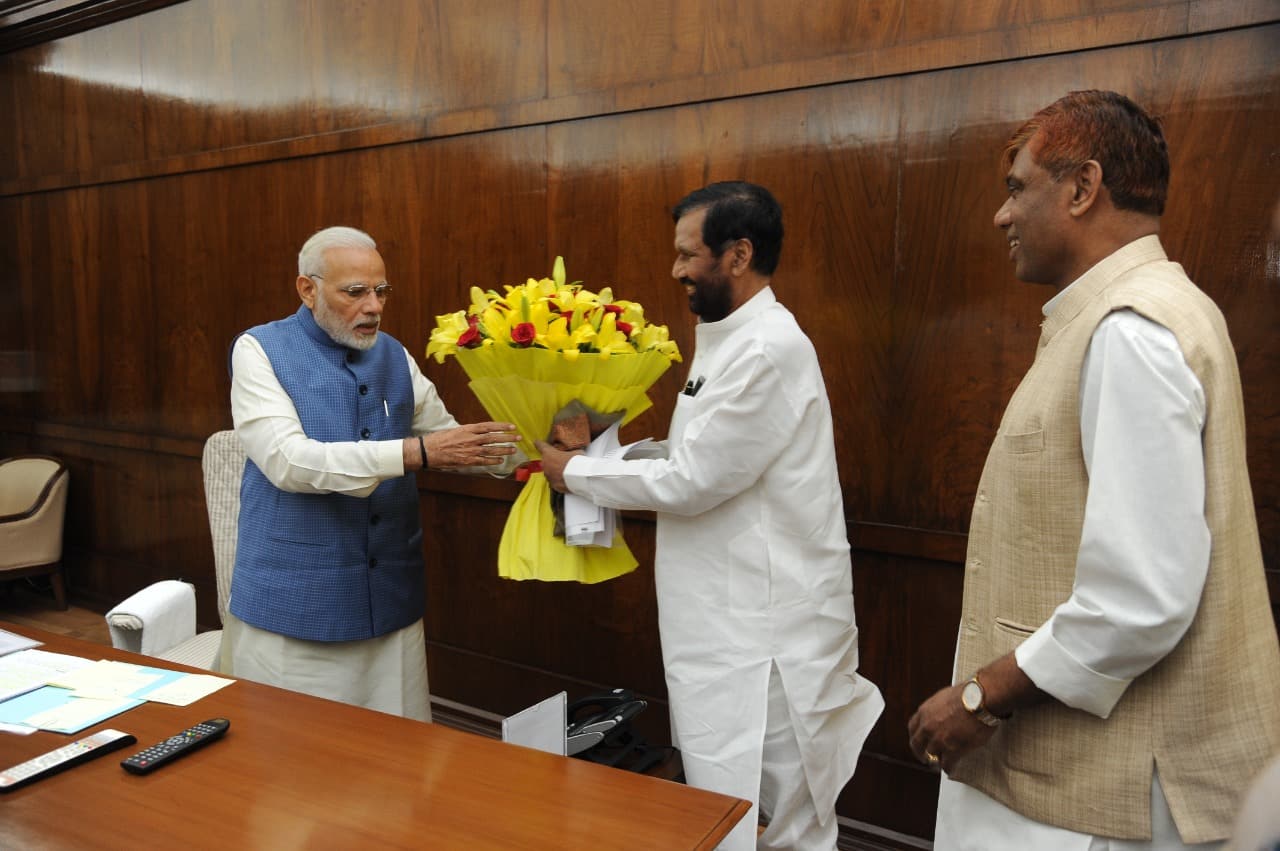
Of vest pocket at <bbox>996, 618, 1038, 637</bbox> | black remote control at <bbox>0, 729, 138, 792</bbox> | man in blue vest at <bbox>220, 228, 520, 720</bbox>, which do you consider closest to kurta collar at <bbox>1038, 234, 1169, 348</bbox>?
vest pocket at <bbox>996, 618, 1038, 637</bbox>

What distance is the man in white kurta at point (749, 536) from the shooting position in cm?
205

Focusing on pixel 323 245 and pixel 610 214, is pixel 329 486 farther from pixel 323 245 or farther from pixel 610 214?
pixel 610 214

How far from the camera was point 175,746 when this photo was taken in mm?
1572

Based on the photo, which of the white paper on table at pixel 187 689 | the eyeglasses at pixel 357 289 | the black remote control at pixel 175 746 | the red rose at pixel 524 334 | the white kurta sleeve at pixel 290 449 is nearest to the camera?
the black remote control at pixel 175 746

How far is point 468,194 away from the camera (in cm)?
365

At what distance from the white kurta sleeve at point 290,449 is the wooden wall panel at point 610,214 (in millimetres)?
1159

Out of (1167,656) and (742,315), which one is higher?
(742,315)

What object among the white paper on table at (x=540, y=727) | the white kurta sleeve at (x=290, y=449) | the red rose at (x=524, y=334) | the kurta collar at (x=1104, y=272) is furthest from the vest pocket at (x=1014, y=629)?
the white kurta sleeve at (x=290, y=449)

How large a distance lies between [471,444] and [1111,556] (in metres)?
1.47

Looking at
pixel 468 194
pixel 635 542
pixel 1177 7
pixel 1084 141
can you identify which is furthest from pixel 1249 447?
pixel 468 194

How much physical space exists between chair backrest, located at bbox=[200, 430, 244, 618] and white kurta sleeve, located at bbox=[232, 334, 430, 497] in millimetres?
737

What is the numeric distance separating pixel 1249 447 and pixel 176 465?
185 inches

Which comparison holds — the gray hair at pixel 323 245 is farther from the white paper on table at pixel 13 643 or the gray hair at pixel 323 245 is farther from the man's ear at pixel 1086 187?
the man's ear at pixel 1086 187

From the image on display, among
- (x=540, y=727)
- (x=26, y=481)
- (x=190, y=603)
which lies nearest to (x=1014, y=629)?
(x=540, y=727)
